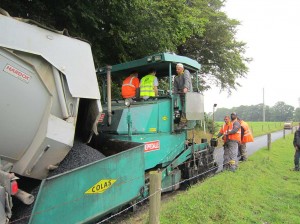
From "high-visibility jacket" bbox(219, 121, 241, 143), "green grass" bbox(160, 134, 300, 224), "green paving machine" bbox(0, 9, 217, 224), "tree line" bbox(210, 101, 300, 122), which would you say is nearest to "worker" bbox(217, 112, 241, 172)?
"high-visibility jacket" bbox(219, 121, 241, 143)

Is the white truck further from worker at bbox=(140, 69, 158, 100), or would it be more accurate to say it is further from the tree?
the tree

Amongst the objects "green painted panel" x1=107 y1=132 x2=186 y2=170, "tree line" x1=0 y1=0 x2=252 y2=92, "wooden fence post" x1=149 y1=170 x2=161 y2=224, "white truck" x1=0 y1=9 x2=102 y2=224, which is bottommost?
"wooden fence post" x1=149 y1=170 x2=161 y2=224

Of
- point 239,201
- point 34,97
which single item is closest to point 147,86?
point 239,201

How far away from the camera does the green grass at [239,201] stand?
5.12 meters

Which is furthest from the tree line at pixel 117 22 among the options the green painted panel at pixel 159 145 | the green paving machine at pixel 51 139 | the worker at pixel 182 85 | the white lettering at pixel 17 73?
the white lettering at pixel 17 73

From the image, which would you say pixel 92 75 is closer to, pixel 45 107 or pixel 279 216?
pixel 45 107

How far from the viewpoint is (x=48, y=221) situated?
3.36 metres

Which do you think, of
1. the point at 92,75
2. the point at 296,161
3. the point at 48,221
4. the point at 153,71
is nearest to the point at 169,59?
the point at 153,71

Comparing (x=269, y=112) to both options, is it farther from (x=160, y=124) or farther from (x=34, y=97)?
(x=34, y=97)

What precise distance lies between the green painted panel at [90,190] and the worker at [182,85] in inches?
83.9

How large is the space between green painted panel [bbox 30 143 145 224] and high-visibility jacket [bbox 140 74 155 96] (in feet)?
6.71

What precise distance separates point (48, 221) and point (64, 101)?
1.36m

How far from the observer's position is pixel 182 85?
700 centimetres

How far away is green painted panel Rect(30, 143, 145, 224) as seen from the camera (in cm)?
336
